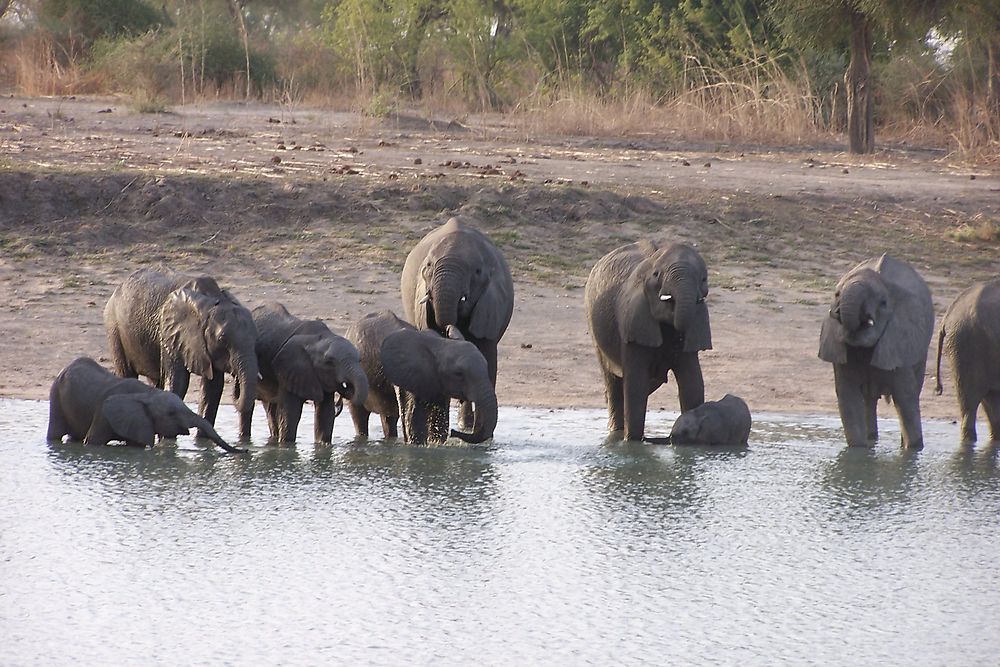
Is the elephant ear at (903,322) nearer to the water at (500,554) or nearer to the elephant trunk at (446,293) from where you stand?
the water at (500,554)

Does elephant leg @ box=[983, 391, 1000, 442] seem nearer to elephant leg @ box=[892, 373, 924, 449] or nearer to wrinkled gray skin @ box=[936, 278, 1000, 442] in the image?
wrinkled gray skin @ box=[936, 278, 1000, 442]

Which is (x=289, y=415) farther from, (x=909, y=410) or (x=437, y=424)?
(x=909, y=410)

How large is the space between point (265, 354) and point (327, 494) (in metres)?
1.79

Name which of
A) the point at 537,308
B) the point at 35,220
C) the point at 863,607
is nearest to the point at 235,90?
the point at 35,220

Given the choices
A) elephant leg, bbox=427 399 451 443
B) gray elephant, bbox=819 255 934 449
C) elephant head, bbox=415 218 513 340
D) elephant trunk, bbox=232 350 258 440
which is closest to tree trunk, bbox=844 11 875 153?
gray elephant, bbox=819 255 934 449

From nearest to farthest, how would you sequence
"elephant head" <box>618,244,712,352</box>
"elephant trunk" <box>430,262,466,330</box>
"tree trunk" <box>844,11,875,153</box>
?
"elephant head" <box>618,244,712,352</box> → "elephant trunk" <box>430,262,466,330</box> → "tree trunk" <box>844,11,875,153</box>

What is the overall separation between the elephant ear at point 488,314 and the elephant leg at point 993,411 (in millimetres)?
2975

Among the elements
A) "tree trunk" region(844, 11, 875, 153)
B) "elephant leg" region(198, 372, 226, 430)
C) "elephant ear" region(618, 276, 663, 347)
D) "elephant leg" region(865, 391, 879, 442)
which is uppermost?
"tree trunk" region(844, 11, 875, 153)

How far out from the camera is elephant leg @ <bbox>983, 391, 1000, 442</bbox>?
9883mm

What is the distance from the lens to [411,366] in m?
9.35

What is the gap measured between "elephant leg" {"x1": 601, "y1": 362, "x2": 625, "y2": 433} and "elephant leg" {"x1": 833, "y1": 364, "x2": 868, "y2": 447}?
144 cm

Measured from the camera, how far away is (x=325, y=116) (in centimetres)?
2434

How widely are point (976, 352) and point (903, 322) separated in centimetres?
62

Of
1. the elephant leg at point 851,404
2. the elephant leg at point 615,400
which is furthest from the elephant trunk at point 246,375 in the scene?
the elephant leg at point 851,404
